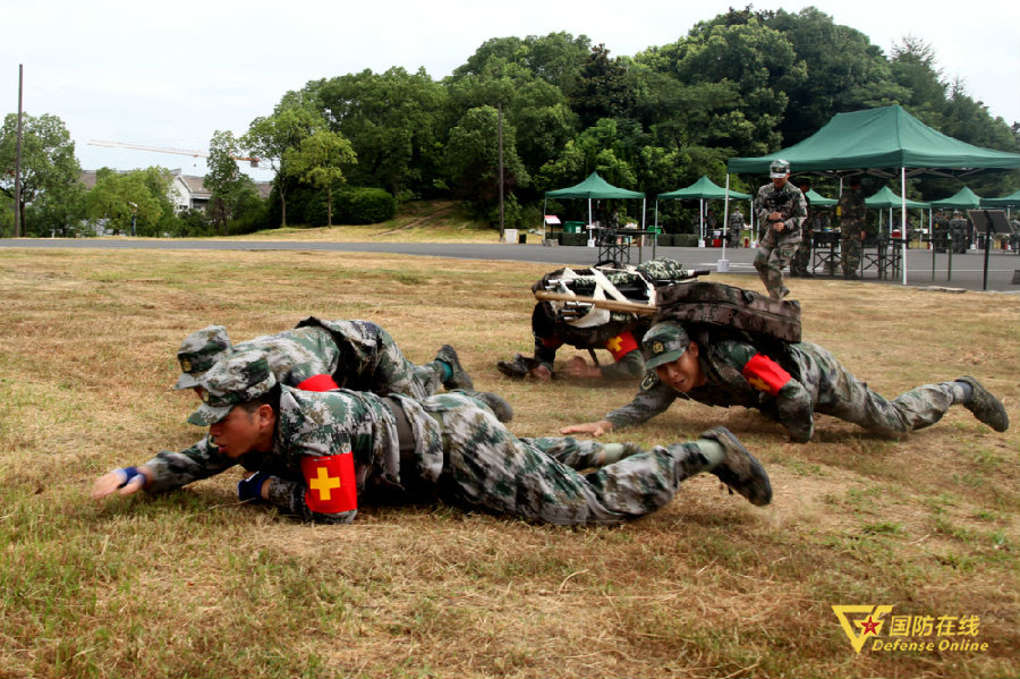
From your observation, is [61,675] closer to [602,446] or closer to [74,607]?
[74,607]

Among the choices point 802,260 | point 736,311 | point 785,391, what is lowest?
point 785,391

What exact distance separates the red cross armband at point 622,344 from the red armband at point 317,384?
12.4 ft

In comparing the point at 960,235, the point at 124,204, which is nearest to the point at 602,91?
the point at 960,235

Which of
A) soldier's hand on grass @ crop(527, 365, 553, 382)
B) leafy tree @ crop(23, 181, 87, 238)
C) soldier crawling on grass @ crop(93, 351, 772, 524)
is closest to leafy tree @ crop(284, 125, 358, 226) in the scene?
leafy tree @ crop(23, 181, 87, 238)

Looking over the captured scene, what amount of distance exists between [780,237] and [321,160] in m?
46.8

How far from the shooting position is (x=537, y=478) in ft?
13.0

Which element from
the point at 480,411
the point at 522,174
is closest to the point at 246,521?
the point at 480,411

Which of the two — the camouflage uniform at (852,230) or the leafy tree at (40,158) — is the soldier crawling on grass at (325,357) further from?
the leafy tree at (40,158)

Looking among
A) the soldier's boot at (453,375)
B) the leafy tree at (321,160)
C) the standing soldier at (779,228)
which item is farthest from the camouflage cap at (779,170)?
the leafy tree at (321,160)

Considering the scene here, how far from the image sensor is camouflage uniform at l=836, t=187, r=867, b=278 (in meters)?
20.7

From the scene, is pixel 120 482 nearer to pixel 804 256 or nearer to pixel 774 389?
pixel 774 389

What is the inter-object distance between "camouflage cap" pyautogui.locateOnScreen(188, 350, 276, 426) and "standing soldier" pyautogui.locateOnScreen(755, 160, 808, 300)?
10.9 meters

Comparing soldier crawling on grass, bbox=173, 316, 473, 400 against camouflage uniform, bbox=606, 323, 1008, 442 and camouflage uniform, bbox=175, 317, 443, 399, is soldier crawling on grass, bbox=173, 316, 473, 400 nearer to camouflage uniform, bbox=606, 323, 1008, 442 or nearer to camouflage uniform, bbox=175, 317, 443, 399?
camouflage uniform, bbox=175, 317, 443, 399

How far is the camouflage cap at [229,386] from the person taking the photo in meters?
3.55
